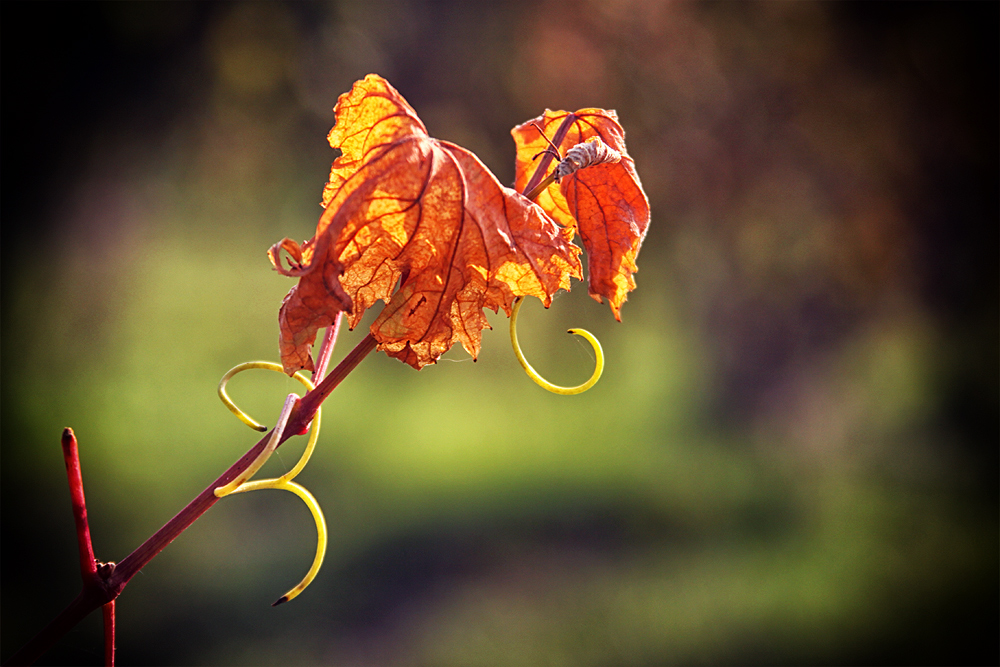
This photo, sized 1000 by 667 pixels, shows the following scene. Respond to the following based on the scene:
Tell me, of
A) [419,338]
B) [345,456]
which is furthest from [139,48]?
[419,338]

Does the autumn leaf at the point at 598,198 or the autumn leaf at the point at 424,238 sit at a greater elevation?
the autumn leaf at the point at 598,198

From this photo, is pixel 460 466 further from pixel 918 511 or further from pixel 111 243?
pixel 918 511

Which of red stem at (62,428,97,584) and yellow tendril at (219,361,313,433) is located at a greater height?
yellow tendril at (219,361,313,433)

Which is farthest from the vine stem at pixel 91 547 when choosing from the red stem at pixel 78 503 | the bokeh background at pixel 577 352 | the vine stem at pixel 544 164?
the bokeh background at pixel 577 352

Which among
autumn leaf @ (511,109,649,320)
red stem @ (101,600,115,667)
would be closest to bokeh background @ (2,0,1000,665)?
red stem @ (101,600,115,667)

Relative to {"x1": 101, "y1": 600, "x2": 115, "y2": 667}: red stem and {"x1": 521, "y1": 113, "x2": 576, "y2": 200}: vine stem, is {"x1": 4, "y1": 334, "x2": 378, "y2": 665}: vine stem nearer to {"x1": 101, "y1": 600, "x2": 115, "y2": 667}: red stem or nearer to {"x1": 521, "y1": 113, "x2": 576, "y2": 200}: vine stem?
{"x1": 101, "y1": 600, "x2": 115, "y2": 667}: red stem

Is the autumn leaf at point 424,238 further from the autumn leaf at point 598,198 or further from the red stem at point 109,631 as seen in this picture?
the red stem at point 109,631
